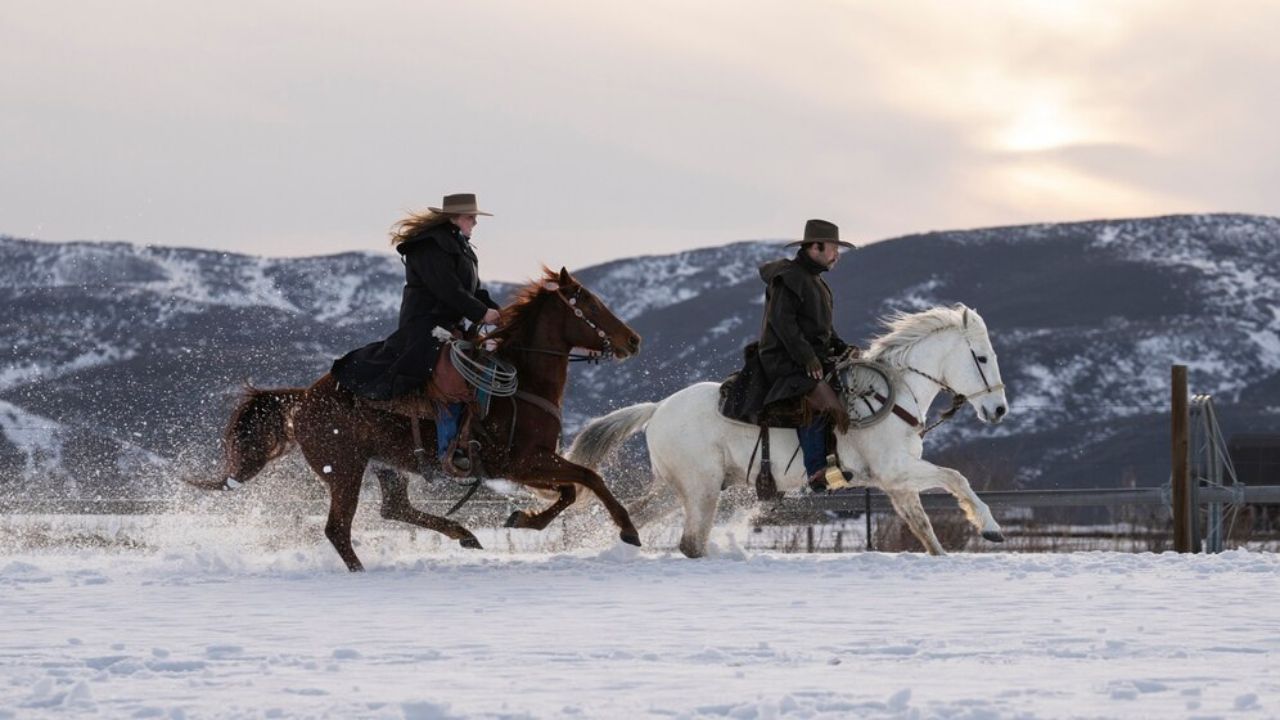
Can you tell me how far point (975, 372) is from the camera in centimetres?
1341

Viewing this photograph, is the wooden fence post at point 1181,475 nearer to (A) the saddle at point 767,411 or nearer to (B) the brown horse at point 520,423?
(A) the saddle at point 767,411

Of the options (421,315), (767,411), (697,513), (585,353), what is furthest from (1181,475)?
(421,315)

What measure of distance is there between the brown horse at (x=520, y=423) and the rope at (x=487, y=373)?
0.61 ft

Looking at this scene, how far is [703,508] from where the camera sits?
13.4m

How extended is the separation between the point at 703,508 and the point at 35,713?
744cm

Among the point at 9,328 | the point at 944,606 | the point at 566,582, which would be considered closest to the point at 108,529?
the point at 566,582

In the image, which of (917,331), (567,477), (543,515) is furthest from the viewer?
(917,331)

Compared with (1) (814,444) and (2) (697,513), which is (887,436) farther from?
(2) (697,513)

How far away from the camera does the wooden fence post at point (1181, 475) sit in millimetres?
15547

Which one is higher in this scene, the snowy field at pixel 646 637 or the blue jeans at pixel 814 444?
the blue jeans at pixel 814 444

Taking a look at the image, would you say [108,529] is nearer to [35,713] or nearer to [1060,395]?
[35,713]

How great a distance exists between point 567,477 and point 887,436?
2249 millimetres

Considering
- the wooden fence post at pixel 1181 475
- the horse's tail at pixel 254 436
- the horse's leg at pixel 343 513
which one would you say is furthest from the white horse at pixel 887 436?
the wooden fence post at pixel 1181 475

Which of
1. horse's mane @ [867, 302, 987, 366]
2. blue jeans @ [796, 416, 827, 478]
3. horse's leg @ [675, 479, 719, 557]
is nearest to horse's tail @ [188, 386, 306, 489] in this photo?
horse's leg @ [675, 479, 719, 557]
